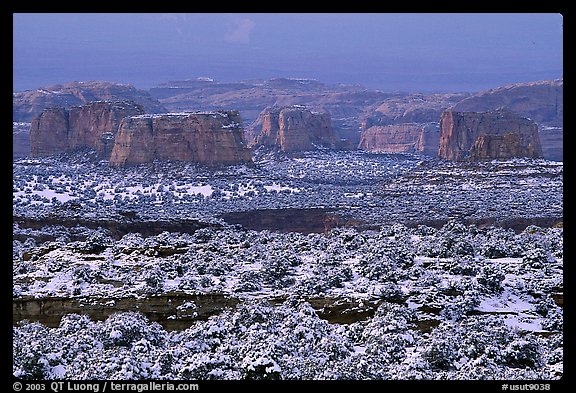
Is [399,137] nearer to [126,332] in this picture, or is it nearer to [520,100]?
[520,100]

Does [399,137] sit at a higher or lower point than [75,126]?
lower

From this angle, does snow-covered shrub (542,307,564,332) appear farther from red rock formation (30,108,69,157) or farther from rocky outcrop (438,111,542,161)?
red rock formation (30,108,69,157)

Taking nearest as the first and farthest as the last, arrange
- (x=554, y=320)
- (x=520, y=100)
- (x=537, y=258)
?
(x=554, y=320) < (x=537, y=258) < (x=520, y=100)

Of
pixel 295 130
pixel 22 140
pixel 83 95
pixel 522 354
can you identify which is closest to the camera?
pixel 522 354

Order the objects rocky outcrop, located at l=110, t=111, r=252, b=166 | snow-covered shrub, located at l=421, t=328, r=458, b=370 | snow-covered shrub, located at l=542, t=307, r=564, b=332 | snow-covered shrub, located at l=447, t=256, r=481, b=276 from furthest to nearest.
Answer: rocky outcrop, located at l=110, t=111, r=252, b=166, snow-covered shrub, located at l=447, t=256, r=481, b=276, snow-covered shrub, located at l=542, t=307, r=564, b=332, snow-covered shrub, located at l=421, t=328, r=458, b=370

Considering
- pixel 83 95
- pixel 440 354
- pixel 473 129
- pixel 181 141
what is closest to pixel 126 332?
pixel 440 354

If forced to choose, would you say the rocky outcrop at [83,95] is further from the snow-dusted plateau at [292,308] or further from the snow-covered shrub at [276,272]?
the snow-covered shrub at [276,272]

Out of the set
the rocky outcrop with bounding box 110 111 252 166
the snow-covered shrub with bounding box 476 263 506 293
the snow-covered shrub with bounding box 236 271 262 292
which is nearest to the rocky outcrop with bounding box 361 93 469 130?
the rocky outcrop with bounding box 110 111 252 166
